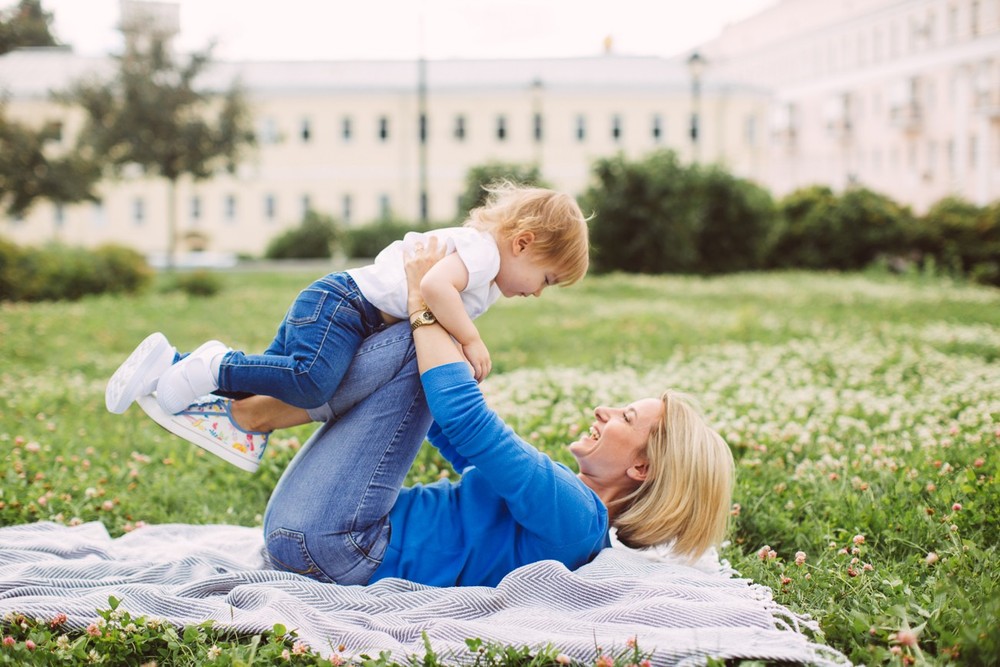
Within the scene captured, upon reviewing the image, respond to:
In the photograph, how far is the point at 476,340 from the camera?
3383 millimetres

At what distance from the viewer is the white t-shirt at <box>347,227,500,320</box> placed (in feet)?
11.5

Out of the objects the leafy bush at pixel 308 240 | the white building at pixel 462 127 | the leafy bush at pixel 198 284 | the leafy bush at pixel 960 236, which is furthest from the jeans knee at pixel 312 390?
the white building at pixel 462 127

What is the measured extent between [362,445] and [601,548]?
0.94m

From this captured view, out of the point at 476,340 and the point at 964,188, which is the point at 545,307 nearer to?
the point at 476,340

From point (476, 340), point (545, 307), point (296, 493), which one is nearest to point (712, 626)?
point (476, 340)

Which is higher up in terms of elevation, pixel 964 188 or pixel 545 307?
pixel 964 188

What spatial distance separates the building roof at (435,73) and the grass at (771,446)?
4272 centimetres

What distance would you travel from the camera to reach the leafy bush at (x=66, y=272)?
1828 cm

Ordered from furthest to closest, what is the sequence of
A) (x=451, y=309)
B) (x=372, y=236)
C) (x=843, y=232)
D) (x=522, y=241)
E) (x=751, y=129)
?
(x=751, y=129) < (x=372, y=236) < (x=843, y=232) < (x=522, y=241) < (x=451, y=309)

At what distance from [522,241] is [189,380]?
1.34 meters

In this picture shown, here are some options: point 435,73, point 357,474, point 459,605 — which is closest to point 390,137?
point 435,73

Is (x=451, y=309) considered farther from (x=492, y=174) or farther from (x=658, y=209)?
(x=492, y=174)

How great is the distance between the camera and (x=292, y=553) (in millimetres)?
3416

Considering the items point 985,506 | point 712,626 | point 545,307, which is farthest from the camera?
point 545,307
